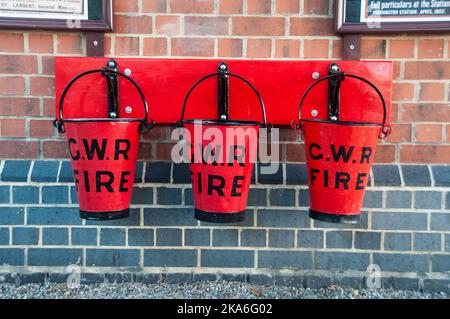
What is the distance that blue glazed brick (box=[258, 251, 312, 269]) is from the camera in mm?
1794

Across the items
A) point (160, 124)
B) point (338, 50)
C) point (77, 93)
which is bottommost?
point (160, 124)

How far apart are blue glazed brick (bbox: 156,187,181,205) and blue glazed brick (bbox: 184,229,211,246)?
149mm

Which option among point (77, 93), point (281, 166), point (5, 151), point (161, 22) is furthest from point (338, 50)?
point (5, 151)

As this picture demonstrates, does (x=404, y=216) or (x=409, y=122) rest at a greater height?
(x=409, y=122)

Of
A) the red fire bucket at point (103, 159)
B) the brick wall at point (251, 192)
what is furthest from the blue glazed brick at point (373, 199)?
the red fire bucket at point (103, 159)

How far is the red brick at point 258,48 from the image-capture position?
1746mm

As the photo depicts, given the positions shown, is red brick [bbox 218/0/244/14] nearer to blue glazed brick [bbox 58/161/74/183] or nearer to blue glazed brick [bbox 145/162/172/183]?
blue glazed brick [bbox 145/162/172/183]

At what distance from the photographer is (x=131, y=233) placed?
180cm

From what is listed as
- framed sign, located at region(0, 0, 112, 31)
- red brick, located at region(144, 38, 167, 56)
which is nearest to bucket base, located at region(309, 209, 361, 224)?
red brick, located at region(144, 38, 167, 56)

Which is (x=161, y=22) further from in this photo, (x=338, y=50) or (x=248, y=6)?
(x=338, y=50)

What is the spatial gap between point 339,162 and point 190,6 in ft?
3.09

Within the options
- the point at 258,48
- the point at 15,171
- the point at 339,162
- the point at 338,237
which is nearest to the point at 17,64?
the point at 15,171

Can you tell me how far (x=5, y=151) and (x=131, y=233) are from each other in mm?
669

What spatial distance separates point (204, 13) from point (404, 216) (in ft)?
4.12
